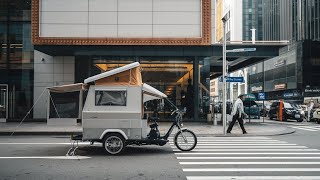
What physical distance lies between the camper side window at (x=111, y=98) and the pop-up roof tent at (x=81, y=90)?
0.28 metres

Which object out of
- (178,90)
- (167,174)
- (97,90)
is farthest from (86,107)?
(178,90)

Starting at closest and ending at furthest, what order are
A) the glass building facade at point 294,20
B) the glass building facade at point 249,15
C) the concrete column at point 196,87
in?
the concrete column at point 196,87, the glass building facade at point 294,20, the glass building facade at point 249,15

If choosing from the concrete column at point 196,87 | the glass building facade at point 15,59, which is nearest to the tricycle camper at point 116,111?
the concrete column at point 196,87

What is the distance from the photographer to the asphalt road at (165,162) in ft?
29.6

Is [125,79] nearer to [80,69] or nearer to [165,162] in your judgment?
[165,162]

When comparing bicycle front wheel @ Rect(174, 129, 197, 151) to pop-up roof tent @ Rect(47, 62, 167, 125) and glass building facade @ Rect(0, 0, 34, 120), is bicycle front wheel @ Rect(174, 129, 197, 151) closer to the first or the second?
pop-up roof tent @ Rect(47, 62, 167, 125)

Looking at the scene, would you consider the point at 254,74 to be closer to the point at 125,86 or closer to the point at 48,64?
the point at 48,64

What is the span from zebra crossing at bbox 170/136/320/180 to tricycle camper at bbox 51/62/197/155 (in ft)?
4.62

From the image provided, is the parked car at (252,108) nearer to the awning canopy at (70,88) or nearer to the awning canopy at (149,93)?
the awning canopy at (149,93)

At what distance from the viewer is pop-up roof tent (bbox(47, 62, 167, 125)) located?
1239 cm

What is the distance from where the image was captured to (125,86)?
1236cm

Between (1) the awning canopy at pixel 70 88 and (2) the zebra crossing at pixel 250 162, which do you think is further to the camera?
(1) the awning canopy at pixel 70 88

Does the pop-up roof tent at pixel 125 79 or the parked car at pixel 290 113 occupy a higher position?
the pop-up roof tent at pixel 125 79

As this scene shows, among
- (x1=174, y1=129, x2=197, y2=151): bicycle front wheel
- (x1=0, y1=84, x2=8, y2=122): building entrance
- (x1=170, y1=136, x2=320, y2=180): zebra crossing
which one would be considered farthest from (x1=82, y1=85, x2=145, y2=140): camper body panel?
(x1=0, y1=84, x2=8, y2=122): building entrance
